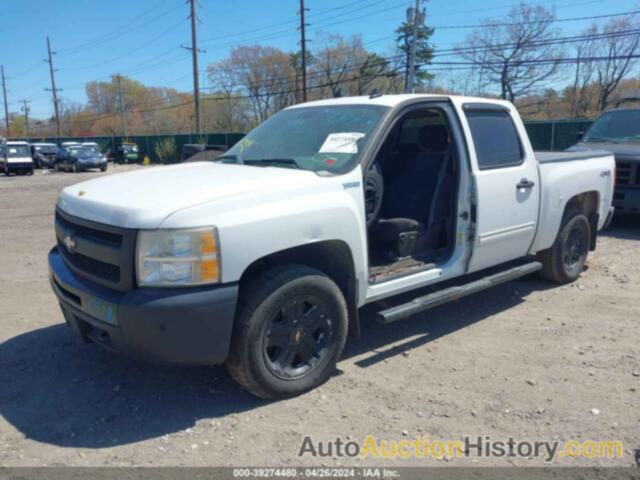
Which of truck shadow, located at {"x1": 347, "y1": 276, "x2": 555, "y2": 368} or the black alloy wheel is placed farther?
truck shadow, located at {"x1": 347, "y1": 276, "x2": 555, "y2": 368}

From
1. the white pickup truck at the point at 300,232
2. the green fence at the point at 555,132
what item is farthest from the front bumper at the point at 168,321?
the green fence at the point at 555,132

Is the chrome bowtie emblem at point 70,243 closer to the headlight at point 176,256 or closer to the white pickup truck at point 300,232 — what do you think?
the white pickup truck at point 300,232

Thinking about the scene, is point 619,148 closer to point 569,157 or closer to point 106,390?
point 569,157

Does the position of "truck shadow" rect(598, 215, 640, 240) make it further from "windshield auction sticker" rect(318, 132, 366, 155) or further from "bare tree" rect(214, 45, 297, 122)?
"bare tree" rect(214, 45, 297, 122)

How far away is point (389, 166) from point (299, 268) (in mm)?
2065

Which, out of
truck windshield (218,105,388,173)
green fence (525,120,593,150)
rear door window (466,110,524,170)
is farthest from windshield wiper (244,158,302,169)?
green fence (525,120,593,150)

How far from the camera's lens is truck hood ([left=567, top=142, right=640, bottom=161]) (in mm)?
8703

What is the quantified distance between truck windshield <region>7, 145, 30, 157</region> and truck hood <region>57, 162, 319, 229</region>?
30303mm

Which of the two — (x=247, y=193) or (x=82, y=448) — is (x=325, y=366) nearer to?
(x=247, y=193)

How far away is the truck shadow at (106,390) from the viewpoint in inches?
127

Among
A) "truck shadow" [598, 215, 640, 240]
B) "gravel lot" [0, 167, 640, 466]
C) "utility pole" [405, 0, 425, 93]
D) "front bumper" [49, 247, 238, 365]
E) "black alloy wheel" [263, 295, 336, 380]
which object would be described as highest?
"utility pole" [405, 0, 425, 93]

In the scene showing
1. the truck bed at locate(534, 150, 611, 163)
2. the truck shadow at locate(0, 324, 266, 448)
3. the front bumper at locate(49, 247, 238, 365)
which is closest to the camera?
the front bumper at locate(49, 247, 238, 365)

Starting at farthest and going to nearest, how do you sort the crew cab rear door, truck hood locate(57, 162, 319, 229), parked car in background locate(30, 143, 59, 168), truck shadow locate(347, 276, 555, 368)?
parked car in background locate(30, 143, 59, 168), the crew cab rear door, truck shadow locate(347, 276, 555, 368), truck hood locate(57, 162, 319, 229)

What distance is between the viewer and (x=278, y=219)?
3.23 meters
